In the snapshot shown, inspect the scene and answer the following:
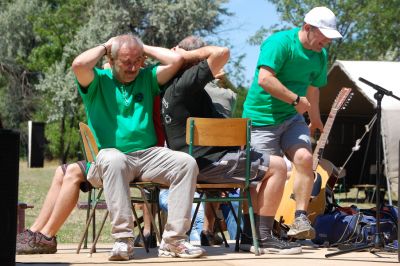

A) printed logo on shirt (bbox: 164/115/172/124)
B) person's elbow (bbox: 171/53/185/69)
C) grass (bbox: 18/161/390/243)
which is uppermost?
person's elbow (bbox: 171/53/185/69)

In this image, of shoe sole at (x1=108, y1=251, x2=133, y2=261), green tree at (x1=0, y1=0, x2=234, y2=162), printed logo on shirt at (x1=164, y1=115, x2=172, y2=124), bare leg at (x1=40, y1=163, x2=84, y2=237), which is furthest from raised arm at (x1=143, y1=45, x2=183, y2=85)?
green tree at (x1=0, y1=0, x2=234, y2=162)

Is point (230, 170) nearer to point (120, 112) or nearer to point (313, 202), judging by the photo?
point (120, 112)

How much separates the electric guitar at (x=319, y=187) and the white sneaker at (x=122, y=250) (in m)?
2.00

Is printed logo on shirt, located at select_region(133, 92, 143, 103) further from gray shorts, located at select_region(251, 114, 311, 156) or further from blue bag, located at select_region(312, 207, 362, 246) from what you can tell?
blue bag, located at select_region(312, 207, 362, 246)

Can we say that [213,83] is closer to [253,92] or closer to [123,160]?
[253,92]

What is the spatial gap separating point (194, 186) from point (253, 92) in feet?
3.91

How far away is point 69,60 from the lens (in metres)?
39.1

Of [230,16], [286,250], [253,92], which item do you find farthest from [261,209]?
[230,16]

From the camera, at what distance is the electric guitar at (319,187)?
7.30 m

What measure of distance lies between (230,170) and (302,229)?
67 centimetres

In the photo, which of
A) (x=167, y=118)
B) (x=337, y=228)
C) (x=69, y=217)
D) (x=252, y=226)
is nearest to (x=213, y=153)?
(x=167, y=118)

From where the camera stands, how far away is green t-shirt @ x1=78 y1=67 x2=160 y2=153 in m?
5.68

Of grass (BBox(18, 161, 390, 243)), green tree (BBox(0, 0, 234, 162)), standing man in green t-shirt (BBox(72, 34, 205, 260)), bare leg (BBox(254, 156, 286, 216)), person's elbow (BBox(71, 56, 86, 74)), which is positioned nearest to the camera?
standing man in green t-shirt (BBox(72, 34, 205, 260))

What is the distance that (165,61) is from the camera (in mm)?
5805
